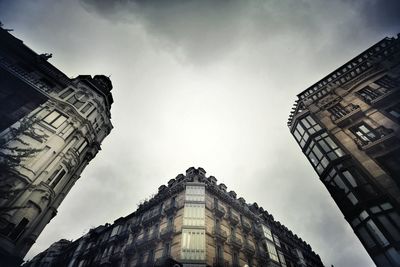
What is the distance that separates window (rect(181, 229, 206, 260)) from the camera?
64.6 feet

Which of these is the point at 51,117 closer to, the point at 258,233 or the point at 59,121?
the point at 59,121

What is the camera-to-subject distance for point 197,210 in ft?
79.3

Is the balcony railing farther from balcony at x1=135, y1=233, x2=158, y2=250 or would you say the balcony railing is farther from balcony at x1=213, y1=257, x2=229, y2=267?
balcony at x1=135, y1=233, x2=158, y2=250

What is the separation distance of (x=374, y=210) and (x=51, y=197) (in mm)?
28571

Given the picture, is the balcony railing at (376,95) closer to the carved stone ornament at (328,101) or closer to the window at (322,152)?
the carved stone ornament at (328,101)

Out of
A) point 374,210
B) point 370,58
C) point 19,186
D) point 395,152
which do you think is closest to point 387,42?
point 370,58

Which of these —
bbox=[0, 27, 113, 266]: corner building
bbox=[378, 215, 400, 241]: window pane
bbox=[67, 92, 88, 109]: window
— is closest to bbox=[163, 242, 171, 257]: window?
bbox=[0, 27, 113, 266]: corner building

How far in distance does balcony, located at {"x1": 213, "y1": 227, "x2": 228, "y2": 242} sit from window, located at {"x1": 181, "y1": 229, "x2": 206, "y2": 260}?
1983 millimetres

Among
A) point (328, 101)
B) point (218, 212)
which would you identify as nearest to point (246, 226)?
point (218, 212)

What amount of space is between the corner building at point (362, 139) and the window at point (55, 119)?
92.2 feet

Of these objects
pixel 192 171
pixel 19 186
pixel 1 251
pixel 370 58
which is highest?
pixel 370 58

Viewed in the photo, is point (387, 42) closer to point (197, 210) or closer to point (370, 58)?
point (370, 58)

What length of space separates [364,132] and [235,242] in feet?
61.5

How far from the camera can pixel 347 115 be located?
18953mm
